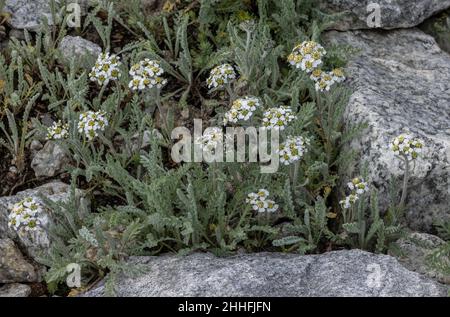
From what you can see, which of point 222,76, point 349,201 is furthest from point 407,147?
point 222,76

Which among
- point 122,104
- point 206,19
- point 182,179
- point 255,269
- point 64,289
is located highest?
point 206,19

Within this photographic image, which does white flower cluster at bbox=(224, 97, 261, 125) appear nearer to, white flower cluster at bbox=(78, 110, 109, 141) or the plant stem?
white flower cluster at bbox=(78, 110, 109, 141)

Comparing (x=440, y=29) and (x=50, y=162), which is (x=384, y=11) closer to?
(x=440, y=29)

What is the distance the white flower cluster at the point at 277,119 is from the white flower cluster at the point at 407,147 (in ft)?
2.23

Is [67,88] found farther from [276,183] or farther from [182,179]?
[276,183]

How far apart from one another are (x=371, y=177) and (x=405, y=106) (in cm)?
78

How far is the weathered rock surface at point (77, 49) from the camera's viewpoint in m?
5.48

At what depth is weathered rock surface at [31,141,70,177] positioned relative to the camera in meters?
4.99

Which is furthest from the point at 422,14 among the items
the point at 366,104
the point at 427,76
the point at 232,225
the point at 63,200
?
the point at 63,200

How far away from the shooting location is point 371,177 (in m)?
4.49

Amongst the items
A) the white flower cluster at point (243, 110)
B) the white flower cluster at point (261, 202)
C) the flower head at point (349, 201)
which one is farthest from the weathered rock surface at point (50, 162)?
the flower head at point (349, 201)

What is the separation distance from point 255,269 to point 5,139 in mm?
2495

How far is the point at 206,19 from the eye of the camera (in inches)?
221

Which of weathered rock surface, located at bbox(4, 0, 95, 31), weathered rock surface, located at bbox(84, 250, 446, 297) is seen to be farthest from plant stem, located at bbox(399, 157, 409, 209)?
weathered rock surface, located at bbox(4, 0, 95, 31)
